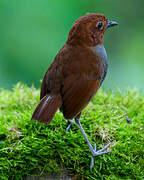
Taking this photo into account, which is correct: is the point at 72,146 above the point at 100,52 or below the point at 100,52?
below

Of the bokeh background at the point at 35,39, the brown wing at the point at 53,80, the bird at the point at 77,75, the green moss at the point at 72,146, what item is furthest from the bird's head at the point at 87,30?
the bokeh background at the point at 35,39

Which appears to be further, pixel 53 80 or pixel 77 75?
pixel 53 80

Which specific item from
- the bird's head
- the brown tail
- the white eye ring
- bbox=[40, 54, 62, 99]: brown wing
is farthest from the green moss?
the white eye ring

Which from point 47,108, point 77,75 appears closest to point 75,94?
point 77,75

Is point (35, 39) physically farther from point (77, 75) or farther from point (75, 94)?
point (75, 94)

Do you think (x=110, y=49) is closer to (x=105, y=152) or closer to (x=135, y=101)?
(x=135, y=101)

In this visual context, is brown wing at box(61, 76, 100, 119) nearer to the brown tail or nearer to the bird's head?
the brown tail

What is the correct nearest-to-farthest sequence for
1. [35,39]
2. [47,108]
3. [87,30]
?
[47,108]
[87,30]
[35,39]

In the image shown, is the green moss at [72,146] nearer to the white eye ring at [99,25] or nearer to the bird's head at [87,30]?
the bird's head at [87,30]
